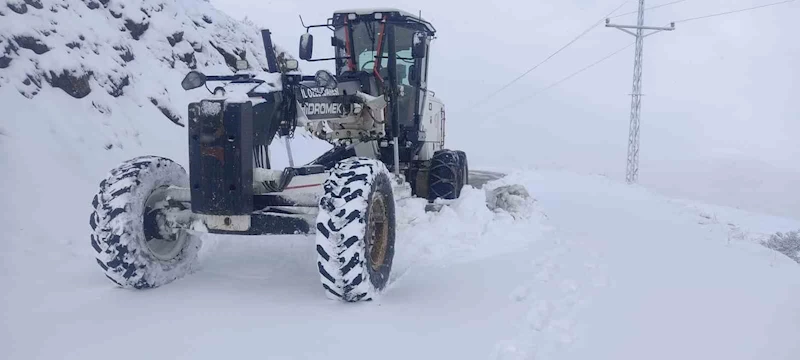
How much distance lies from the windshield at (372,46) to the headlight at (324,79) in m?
2.62

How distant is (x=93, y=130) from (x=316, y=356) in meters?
5.99

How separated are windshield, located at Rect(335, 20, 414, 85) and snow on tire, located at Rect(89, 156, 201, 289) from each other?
11.6 feet

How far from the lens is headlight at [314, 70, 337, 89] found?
4945 millimetres

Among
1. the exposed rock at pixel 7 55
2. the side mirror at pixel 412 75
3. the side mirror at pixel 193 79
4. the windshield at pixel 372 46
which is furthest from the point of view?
the side mirror at pixel 412 75

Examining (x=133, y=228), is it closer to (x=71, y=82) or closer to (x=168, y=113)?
(x=71, y=82)

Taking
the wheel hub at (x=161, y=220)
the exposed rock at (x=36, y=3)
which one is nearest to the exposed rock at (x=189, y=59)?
the exposed rock at (x=36, y=3)

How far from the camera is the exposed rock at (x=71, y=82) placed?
8039 millimetres

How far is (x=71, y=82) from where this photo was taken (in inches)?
324

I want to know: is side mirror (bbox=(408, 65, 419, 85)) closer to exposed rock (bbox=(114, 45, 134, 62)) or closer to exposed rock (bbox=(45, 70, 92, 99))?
exposed rock (bbox=(45, 70, 92, 99))

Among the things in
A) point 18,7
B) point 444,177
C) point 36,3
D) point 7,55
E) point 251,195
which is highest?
Result: point 36,3

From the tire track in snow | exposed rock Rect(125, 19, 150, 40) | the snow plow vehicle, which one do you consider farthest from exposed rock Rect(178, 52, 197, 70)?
the tire track in snow

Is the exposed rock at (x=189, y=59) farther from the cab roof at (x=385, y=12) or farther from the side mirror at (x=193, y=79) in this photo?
the side mirror at (x=193, y=79)

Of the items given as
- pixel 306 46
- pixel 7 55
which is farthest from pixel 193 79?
pixel 7 55

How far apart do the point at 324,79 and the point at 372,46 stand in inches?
120
